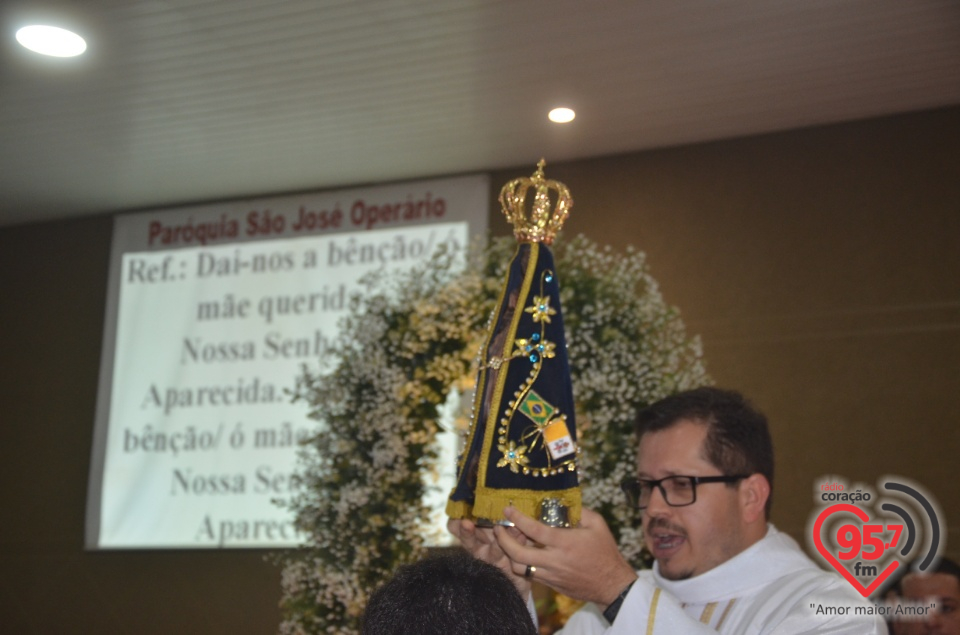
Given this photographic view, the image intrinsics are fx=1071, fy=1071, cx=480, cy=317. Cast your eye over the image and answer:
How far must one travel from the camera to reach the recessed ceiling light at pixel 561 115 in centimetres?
454

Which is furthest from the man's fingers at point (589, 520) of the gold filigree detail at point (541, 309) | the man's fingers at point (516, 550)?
the gold filigree detail at point (541, 309)

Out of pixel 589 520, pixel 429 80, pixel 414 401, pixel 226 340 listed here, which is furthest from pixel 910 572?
pixel 226 340

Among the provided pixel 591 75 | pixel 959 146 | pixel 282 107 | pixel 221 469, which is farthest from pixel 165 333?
pixel 959 146

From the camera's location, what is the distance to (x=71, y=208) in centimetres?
605

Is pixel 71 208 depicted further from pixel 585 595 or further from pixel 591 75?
pixel 585 595


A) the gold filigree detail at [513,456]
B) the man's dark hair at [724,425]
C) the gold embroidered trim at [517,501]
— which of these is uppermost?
the man's dark hair at [724,425]

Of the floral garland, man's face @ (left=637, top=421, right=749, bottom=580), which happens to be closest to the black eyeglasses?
man's face @ (left=637, top=421, right=749, bottom=580)

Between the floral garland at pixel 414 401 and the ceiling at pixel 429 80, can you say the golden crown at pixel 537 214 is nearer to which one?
the floral garland at pixel 414 401

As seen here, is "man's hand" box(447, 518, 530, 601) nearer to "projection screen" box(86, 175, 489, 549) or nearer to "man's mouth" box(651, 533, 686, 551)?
"man's mouth" box(651, 533, 686, 551)

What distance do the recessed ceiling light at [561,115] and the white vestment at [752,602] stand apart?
248 cm

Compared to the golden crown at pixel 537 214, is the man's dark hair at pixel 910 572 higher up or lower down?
lower down

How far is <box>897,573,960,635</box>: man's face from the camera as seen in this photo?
328 cm

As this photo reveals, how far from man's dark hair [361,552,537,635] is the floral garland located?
2394mm

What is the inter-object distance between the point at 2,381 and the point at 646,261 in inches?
150
